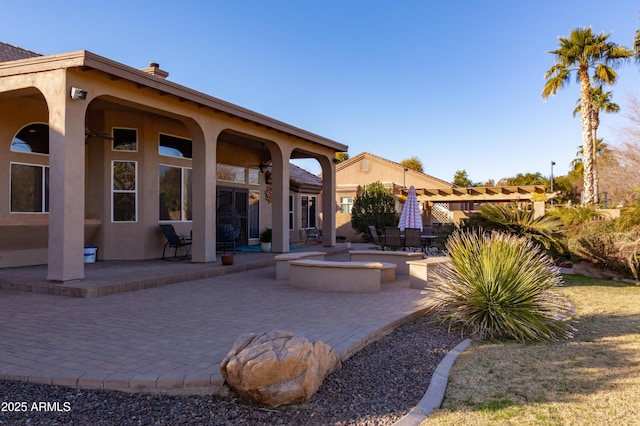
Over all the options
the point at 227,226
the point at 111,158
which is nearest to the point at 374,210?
the point at 227,226

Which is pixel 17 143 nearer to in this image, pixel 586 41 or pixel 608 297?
pixel 608 297

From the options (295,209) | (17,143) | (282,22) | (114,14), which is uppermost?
(282,22)

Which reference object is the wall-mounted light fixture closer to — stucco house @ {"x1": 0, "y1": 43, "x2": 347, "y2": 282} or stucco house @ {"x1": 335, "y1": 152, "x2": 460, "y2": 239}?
stucco house @ {"x1": 0, "y1": 43, "x2": 347, "y2": 282}

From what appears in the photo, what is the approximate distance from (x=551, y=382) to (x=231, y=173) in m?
13.2

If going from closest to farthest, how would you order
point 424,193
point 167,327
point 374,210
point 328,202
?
point 167,327, point 328,202, point 374,210, point 424,193

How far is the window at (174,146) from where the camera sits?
1280cm

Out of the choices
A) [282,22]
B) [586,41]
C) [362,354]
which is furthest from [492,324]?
[586,41]

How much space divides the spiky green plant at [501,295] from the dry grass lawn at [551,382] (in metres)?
0.29

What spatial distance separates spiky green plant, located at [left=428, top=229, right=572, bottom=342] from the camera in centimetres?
583

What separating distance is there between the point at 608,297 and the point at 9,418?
31.9ft

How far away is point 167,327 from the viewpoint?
5.64 meters

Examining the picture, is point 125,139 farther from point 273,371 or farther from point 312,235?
point 273,371

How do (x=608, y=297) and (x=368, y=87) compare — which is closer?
(x=608, y=297)

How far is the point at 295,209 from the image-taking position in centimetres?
2022
